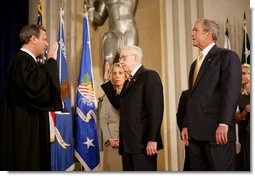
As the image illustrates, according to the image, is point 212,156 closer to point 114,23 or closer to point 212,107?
point 212,107

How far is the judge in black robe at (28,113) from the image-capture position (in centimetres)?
270

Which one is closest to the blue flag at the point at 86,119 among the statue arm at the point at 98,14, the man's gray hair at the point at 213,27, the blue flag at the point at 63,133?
the blue flag at the point at 63,133

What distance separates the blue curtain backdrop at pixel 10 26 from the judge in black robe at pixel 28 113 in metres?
0.23

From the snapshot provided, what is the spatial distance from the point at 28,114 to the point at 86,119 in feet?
1.66

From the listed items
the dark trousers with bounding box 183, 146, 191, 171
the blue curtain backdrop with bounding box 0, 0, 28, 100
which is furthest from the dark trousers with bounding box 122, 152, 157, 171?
the blue curtain backdrop with bounding box 0, 0, 28, 100

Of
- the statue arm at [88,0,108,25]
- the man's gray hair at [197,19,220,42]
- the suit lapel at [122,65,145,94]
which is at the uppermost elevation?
the statue arm at [88,0,108,25]

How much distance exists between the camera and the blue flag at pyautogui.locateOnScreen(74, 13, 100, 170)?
120 inches

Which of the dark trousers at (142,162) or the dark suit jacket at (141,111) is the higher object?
the dark suit jacket at (141,111)

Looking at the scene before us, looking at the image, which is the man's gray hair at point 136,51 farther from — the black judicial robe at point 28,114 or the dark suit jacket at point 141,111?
the black judicial robe at point 28,114

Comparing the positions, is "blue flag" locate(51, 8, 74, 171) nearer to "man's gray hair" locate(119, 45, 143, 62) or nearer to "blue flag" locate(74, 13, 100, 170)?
"blue flag" locate(74, 13, 100, 170)

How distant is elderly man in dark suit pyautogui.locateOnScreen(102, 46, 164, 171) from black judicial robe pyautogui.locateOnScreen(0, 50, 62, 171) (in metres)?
0.48

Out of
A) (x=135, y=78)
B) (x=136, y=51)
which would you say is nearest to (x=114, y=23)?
(x=136, y=51)

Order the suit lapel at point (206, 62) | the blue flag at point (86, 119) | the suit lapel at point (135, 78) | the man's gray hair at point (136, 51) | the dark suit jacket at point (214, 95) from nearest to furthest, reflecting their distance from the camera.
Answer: the dark suit jacket at point (214, 95) → the suit lapel at point (206, 62) → the suit lapel at point (135, 78) → the man's gray hair at point (136, 51) → the blue flag at point (86, 119)

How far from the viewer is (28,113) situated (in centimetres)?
275
